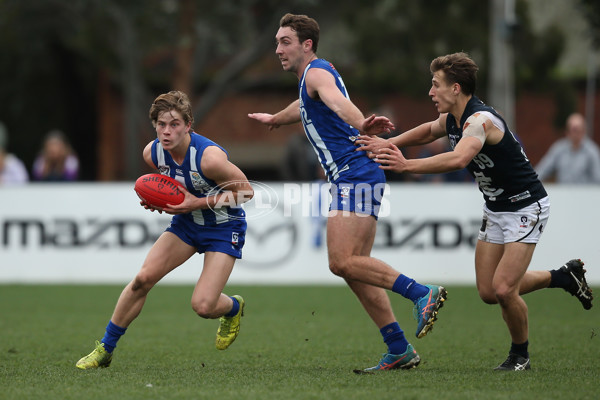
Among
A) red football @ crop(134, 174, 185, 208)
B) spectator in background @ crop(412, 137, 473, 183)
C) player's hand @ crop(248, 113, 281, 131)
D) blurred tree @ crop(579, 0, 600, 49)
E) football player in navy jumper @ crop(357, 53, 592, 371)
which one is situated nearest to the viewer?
football player in navy jumper @ crop(357, 53, 592, 371)

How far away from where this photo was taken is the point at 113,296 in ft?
35.8

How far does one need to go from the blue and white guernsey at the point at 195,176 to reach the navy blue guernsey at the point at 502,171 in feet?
5.53

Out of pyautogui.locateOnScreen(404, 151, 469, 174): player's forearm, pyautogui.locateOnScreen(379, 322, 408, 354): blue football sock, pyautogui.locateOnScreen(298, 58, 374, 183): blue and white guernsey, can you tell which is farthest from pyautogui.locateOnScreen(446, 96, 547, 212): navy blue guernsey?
pyautogui.locateOnScreen(379, 322, 408, 354): blue football sock

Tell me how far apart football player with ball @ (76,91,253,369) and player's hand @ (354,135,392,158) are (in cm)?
89

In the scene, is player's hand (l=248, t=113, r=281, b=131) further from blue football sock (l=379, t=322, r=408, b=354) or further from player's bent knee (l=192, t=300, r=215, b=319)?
blue football sock (l=379, t=322, r=408, b=354)

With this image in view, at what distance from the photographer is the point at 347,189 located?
6133mm

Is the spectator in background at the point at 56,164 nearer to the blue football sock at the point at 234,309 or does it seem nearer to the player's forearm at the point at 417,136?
the blue football sock at the point at 234,309

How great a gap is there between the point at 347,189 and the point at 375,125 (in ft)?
1.87

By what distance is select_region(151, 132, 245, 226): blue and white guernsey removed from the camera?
629 centimetres

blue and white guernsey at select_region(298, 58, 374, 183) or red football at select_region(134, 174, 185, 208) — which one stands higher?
blue and white guernsey at select_region(298, 58, 374, 183)

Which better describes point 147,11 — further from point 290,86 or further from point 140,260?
point 140,260

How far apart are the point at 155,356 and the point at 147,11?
14492mm

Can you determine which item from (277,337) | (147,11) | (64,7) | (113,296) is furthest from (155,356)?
(64,7)

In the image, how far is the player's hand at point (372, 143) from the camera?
5.80m
